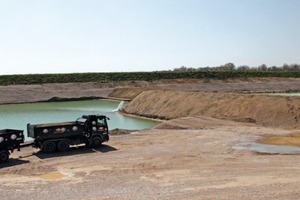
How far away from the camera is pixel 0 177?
15.7m

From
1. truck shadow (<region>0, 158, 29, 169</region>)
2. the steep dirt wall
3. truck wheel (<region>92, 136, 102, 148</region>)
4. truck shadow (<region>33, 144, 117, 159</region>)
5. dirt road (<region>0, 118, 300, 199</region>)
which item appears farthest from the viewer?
the steep dirt wall

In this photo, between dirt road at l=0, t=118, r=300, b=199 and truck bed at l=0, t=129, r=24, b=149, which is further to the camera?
truck bed at l=0, t=129, r=24, b=149

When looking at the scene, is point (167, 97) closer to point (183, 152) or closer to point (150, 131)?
point (150, 131)

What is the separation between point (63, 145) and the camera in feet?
67.6

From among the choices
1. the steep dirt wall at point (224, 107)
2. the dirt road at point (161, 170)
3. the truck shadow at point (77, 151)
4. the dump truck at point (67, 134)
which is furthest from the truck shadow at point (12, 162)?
the steep dirt wall at point (224, 107)

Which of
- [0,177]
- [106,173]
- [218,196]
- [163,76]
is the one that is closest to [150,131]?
[106,173]

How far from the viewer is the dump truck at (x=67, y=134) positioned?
20.1 metres

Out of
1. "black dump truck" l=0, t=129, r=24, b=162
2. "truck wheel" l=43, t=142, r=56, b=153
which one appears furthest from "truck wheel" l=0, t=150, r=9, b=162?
"truck wheel" l=43, t=142, r=56, b=153

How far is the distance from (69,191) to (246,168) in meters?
7.75

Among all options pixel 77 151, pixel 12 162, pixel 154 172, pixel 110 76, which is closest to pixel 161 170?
pixel 154 172

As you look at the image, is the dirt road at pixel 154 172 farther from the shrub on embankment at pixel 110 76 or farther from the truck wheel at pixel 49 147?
the shrub on embankment at pixel 110 76

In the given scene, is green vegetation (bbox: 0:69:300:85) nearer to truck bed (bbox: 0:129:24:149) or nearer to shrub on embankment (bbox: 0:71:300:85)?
shrub on embankment (bbox: 0:71:300:85)

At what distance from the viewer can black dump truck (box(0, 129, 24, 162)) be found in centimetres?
1814

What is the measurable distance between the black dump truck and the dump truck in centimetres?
111
